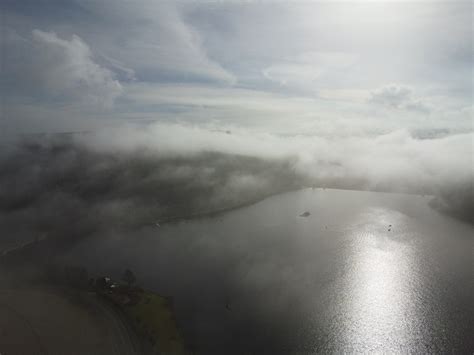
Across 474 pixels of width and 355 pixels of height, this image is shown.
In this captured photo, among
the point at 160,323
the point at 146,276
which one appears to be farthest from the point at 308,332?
the point at 146,276

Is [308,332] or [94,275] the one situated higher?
[308,332]

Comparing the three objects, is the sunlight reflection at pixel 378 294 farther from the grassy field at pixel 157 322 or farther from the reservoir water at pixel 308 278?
the grassy field at pixel 157 322

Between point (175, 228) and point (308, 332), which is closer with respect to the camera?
point (308, 332)

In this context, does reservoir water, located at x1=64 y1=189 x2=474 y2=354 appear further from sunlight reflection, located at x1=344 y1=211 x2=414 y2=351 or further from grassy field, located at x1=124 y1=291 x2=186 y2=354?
grassy field, located at x1=124 y1=291 x2=186 y2=354

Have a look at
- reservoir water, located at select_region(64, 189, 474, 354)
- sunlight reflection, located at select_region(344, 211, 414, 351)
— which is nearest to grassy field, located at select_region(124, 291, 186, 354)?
reservoir water, located at select_region(64, 189, 474, 354)

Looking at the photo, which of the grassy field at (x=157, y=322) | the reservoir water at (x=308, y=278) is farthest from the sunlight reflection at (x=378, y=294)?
the grassy field at (x=157, y=322)

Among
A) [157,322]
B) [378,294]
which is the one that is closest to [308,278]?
[378,294]

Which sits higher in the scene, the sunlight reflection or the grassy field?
the sunlight reflection

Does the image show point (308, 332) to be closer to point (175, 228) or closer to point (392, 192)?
point (175, 228)
